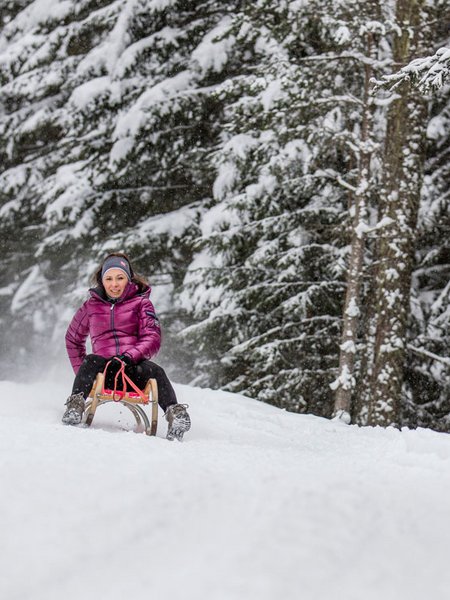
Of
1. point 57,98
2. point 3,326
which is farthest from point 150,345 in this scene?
point 3,326

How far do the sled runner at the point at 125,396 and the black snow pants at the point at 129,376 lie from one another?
0.06 metres

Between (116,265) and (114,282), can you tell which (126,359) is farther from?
(116,265)

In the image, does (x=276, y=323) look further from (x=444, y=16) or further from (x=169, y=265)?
(x=444, y=16)

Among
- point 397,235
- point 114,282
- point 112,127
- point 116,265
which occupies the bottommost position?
point 114,282

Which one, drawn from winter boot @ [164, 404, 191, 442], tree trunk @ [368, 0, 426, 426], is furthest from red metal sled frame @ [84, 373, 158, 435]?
tree trunk @ [368, 0, 426, 426]

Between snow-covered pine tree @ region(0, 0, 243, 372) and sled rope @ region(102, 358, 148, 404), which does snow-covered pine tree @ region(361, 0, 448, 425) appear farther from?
snow-covered pine tree @ region(0, 0, 243, 372)

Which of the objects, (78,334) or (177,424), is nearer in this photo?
(177,424)

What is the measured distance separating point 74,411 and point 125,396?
40 cm

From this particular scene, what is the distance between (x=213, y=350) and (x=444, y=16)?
5.76 metres

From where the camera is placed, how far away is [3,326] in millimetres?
17219

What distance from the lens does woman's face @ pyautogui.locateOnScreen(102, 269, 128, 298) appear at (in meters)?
5.28

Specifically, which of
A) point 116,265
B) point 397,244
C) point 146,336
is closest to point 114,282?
point 116,265

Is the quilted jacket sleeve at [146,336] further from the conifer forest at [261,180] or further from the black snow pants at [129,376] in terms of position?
the conifer forest at [261,180]

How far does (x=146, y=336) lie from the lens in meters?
5.22
